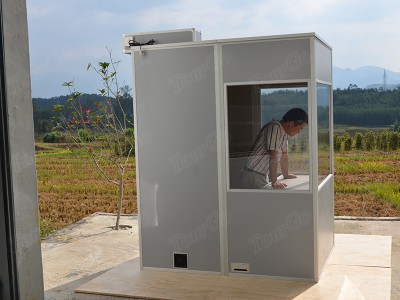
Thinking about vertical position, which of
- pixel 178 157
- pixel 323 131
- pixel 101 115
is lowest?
pixel 178 157

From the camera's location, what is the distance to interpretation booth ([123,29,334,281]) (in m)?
4.63

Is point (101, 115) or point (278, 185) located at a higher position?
point (101, 115)

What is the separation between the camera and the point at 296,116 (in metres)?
4.64

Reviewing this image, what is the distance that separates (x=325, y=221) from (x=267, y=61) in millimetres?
1699

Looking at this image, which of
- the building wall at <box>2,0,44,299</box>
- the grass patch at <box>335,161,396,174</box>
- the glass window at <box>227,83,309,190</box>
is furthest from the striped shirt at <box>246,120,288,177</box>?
the grass patch at <box>335,161,396,174</box>

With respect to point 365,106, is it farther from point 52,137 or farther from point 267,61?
point 267,61

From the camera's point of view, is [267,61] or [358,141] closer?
[267,61]

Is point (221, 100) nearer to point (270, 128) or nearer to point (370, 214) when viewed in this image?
point (270, 128)

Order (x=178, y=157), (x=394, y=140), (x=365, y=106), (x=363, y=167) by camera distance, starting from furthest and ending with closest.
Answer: (x=365, y=106)
(x=394, y=140)
(x=363, y=167)
(x=178, y=157)

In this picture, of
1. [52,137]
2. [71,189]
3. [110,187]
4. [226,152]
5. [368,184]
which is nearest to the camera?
[226,152]

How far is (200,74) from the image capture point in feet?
16.1

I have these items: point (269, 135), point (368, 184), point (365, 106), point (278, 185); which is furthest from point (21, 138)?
point (365, 106)

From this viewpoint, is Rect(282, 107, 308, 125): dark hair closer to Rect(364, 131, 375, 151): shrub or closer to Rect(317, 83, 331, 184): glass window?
Rect(317, 83, 331, 184): glass window

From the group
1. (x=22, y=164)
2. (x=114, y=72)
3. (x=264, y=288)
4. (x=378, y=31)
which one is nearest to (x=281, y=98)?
(x=264, y=288)
